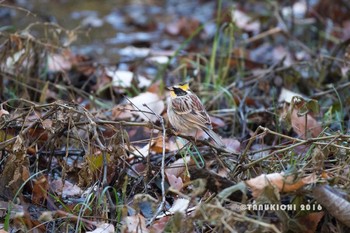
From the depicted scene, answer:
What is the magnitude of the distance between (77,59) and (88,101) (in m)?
0.85

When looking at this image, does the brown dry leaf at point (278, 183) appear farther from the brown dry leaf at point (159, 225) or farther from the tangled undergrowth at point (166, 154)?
the brown dry leaf at point (159, 225)

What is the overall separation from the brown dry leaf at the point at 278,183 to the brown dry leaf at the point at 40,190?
1129 mm

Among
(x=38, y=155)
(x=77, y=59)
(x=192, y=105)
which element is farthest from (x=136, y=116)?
(x=77, y=59)

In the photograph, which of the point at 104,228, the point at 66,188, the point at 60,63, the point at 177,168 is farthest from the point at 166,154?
the point at 60,63

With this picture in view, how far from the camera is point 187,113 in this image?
4137 mm

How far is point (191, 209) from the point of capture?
10.3 feet

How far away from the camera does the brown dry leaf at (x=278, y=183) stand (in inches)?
113

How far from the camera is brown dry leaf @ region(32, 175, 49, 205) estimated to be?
11.1 feet

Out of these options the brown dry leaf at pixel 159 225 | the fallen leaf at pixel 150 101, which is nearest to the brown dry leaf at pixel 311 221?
the brown dry leaf at pixel 159 225

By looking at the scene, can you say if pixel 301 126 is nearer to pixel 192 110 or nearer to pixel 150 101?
pixel 192 110

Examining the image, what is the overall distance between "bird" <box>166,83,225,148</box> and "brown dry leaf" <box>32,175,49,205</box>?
1026 mm

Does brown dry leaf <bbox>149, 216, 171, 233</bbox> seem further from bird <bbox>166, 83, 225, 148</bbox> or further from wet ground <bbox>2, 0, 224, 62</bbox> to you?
wet ground <bbox>2, 0, 224, 62</bbox>

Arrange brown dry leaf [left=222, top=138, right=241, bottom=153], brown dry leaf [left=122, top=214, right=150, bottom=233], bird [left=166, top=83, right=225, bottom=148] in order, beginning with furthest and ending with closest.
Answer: brown dry leaf [left=222, top=138, right=241, bottom=153], bird [left=166, top=83, right=225, bottom=148], brown dry leaf [left=122, top=214, right=150, bottom=233]

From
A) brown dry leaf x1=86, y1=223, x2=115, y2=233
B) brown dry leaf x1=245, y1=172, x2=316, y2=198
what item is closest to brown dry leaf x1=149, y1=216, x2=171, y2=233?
brown dry leaf x1=86, y1=223, x2=115, y2=233
